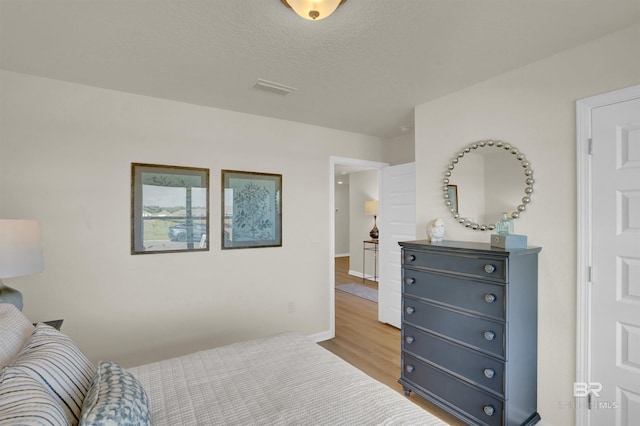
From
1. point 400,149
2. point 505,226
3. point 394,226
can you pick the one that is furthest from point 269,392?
point 400,149

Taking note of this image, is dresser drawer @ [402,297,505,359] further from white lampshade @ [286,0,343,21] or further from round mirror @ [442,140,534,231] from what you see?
white lampshade @ [286,0,343,21]

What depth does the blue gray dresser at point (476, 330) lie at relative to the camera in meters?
1.86

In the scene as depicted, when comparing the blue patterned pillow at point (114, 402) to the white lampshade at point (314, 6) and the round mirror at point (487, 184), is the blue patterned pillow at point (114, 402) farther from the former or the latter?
the round mirror at point (487, 184)

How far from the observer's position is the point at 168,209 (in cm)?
272

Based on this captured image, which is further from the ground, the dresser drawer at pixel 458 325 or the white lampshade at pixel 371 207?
the white lampshade at pixel 371 207

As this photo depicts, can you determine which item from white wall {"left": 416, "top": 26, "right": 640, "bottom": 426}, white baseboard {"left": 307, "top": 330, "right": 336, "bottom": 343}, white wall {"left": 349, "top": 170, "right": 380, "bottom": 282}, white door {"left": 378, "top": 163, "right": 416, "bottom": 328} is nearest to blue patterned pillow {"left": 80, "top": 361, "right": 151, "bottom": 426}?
white wall {"left": 416, "top": 26, "right": 640, "bottom": 426}

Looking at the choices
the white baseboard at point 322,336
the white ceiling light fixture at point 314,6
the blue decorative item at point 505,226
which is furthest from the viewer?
the white baseboard at point 322,336

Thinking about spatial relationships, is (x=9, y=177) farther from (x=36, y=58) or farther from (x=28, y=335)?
(x=28, y=335)

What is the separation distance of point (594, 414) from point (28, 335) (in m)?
3.04

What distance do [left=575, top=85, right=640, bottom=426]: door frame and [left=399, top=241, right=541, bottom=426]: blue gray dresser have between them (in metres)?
0.23

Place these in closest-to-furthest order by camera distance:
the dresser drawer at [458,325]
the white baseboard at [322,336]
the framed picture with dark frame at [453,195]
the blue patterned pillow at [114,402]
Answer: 1. the blue patterned pillow at [114,402]
2. the dresser drawer at [458,325]
3. the framed picture with dark frame at [453,195]
4. the white baseboard at [322,336]

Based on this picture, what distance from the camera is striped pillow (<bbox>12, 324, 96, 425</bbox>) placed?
97 centimetres

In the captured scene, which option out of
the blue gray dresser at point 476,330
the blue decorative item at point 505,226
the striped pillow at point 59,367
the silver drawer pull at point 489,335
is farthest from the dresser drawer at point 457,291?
the striped pillow at point 59,367

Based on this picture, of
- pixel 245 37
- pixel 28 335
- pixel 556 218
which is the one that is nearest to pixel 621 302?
pixel 556 218
